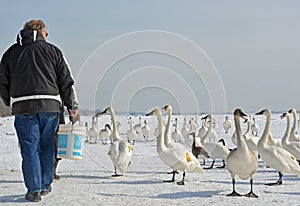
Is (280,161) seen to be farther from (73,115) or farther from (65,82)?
(65,82)

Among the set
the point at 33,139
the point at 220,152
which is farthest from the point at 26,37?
the point at 220,152

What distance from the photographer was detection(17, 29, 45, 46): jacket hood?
6004 mm

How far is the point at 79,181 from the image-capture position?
27.0 ft

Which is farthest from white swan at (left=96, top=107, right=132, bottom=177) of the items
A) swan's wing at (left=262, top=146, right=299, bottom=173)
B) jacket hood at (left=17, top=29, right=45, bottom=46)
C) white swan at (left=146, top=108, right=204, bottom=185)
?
jacket hood at (left=17, top=29, right=45, bottom=46)

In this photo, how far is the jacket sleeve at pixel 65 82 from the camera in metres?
6.13

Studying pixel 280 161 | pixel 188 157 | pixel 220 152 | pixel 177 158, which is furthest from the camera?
pixel 220 152

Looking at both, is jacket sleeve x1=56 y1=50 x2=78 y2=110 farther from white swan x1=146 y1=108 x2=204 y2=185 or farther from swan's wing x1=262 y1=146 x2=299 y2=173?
swan's wing x1=262 y1=146 x2=299 y2=173

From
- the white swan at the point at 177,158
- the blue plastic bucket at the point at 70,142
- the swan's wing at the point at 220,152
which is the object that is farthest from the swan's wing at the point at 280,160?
the blue plastic bucket at the point at 70,142

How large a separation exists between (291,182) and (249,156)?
2.80 metres

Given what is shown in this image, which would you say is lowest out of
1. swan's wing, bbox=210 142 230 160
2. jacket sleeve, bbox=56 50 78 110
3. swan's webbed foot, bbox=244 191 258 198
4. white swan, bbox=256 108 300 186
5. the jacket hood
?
swan's wing, bbox=210 142 230 160

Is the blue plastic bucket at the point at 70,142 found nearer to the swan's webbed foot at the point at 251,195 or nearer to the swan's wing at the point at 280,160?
the swan's webbed foot at the point at 251,195

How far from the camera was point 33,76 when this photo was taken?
5.87 metres

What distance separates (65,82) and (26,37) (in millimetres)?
799

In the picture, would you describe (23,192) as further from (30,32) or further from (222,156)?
(222,156)
